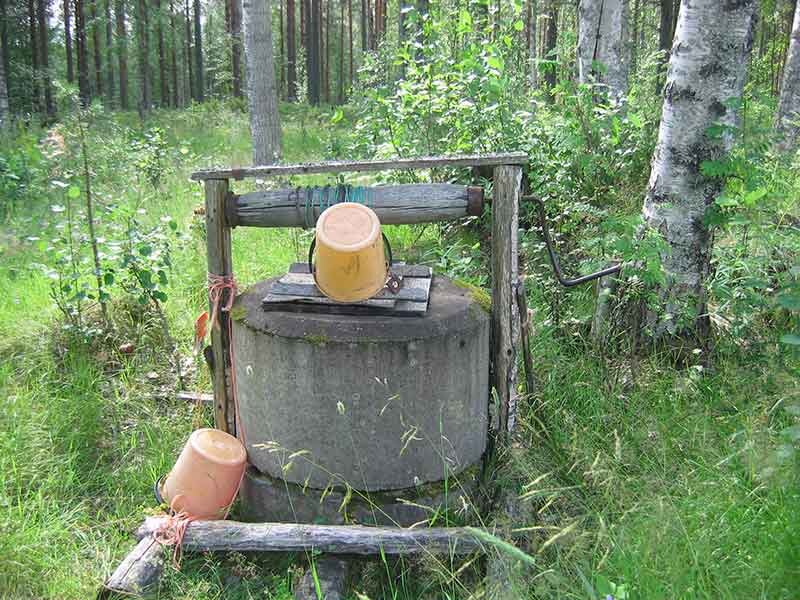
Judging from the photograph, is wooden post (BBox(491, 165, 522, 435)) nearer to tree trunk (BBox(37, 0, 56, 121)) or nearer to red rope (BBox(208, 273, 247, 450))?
red rope (BBox(208, 273, 247, 450))

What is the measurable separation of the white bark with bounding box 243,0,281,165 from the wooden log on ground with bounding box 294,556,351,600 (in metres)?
6.47

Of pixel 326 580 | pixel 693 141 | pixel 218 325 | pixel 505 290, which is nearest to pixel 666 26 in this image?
pixel 693 141

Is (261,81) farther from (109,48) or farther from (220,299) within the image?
(109,48)

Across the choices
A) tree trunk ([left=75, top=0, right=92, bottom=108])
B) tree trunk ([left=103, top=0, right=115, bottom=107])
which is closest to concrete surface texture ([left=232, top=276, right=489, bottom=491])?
tree trunk ([left=103, top=0, right=115, bottom=107])

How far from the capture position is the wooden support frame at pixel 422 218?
2781mm

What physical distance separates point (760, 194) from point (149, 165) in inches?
246

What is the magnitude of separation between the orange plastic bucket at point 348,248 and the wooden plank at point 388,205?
0.18 metres

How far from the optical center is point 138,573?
2498 mm

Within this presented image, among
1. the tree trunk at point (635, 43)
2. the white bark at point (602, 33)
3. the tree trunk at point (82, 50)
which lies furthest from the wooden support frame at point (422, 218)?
the tree trunk at point (82, 50)

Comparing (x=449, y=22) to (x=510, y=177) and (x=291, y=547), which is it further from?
(x=291, y=547)

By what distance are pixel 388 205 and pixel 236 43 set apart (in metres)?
24.7

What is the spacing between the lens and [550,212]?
493 cm

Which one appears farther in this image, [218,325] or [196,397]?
[196,397]

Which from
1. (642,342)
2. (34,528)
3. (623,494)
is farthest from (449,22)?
(34,528)
